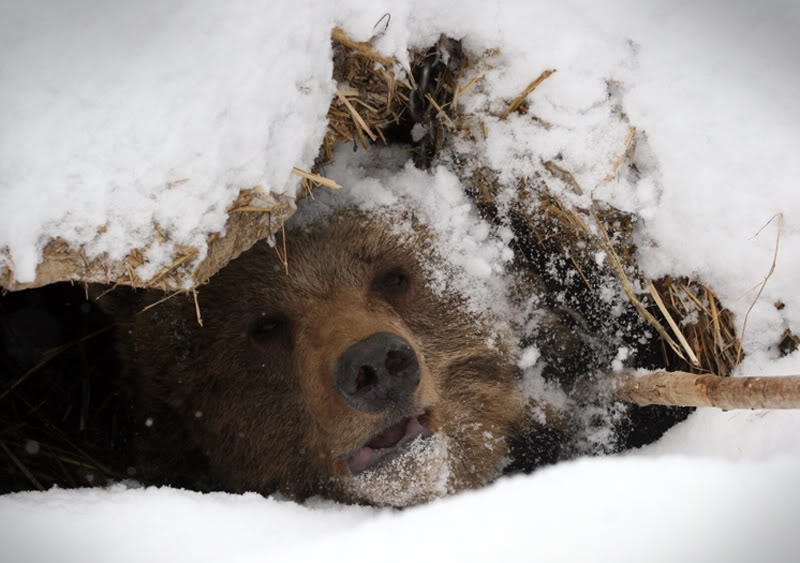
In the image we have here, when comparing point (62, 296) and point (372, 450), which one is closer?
point (372, 450)

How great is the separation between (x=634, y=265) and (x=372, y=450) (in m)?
1.35

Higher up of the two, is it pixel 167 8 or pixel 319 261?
pixel 167 8

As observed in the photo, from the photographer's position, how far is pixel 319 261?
2885mm

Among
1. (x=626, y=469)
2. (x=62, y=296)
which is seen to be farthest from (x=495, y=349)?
(x=62, y=296)

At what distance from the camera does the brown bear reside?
8.80 feet

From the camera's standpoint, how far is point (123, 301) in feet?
10.3

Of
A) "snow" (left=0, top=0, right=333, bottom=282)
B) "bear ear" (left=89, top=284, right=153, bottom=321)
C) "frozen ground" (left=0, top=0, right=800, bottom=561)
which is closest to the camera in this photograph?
"frozen ground" (left=0, top=0, right=800, bottom=561)

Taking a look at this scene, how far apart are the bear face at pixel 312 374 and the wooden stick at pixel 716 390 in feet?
2.07

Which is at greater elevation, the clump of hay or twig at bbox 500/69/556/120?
twig at bbox 500/69/556/120

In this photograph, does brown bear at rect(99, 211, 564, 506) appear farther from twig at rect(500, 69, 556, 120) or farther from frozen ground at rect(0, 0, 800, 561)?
twig at rect(500, 69, 556, 120)

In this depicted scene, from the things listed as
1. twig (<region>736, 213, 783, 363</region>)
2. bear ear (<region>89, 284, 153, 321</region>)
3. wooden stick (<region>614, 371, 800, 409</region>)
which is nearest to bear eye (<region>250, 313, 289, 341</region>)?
bear ear (<region>89, 284, 153, 321</region>)

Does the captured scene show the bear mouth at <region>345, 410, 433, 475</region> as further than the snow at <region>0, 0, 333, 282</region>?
Yes

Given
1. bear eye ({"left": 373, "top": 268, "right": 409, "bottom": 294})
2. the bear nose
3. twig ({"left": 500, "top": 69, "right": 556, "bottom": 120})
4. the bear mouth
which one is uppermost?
twig ({"left": 500, "top": 69, "right": 556, "bottom": 120})

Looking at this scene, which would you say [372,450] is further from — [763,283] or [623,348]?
[763,283]
